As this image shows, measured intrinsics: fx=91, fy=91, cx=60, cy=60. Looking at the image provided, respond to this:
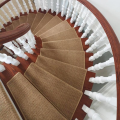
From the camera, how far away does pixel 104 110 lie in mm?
813

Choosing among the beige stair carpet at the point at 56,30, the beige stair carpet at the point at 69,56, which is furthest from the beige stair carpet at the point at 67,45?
the beige stair carpet at the point at 56,30

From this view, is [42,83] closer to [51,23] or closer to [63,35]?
[63,35]

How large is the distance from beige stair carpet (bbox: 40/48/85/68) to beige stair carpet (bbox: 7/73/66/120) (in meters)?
0.60

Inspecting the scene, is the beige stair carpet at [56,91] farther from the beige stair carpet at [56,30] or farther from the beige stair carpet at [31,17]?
the beige stair carpet at [31,17]

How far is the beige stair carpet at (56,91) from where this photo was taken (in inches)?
38.9

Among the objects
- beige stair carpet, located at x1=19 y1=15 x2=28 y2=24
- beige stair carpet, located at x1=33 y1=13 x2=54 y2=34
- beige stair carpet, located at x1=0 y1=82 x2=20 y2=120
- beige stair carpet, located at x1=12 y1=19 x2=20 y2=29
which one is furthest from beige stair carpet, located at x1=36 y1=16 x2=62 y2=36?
beige stair carpet, located at x1=0 y1=82 x2=20 y2=120

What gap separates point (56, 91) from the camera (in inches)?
40.9

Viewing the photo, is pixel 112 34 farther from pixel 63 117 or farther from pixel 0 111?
pixel 0 111

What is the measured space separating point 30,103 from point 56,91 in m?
0.30

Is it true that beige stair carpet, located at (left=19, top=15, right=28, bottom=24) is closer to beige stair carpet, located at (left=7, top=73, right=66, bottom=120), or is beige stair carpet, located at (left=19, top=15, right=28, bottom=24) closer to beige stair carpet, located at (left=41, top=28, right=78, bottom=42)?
beige stair carpet, located at (left=41, top=28, right=78, bottom=42)

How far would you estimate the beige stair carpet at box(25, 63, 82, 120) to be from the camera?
988 mm

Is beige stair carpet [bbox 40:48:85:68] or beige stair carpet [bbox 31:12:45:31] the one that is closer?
beige stair carpet [bbox 40:48:85:68]

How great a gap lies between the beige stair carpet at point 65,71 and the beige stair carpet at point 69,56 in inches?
6.8

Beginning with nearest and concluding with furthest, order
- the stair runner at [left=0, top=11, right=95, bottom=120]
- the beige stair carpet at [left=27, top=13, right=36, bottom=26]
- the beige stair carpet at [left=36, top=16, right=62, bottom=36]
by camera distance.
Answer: the stair runner at [left=0, top=11, right=95, bottom=120]
the beige stair carpet at [left=36, top=16, right=62, bottom=36]
the beige stair carpet at [left=27, top=13, right=36, bottom=26]
